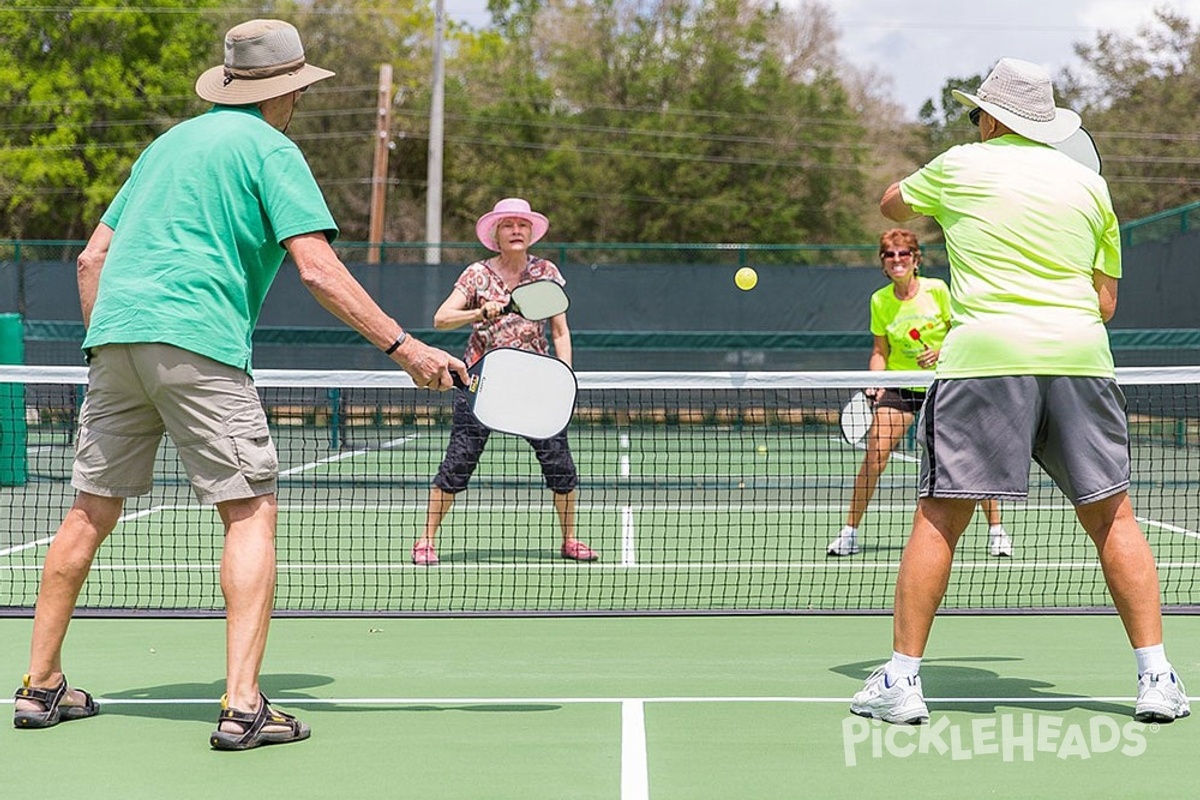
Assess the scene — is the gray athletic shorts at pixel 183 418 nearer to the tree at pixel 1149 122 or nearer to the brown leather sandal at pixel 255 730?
the brown leather sandal at pixel 255 730

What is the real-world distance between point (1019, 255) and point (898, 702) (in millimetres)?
1215

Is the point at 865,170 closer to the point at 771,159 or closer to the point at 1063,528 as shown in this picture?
the point at 771,159

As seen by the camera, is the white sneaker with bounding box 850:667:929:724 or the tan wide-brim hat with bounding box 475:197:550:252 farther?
the tan wide-brim hat with bounding box 475:197:550:252

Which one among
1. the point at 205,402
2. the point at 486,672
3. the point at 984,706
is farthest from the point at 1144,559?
the point at 205,402

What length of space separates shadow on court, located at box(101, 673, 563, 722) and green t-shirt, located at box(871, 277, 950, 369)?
3.81m

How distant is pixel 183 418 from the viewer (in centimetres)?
396

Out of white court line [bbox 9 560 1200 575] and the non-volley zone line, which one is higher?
the non-volley zone line

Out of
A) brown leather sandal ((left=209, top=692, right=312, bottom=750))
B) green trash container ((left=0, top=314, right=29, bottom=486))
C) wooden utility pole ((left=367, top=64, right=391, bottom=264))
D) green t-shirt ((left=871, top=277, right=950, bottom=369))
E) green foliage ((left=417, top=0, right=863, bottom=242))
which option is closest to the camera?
brown leather sandal ((left=209, top=692, right=312, bottom=750))

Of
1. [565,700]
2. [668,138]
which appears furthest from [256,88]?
[668,138]

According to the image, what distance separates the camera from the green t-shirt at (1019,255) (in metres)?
4.11

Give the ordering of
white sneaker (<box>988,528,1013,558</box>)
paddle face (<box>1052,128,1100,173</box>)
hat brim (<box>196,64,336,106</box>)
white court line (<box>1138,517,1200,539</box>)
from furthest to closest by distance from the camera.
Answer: white court line (<box>1138,517,1200,539</box>) < white sneaker (<box>988,528,1013,558</box>) < paddle face (<box>1052,128,1100,173</box>) < hat brim (<box>196,64,336,106</box>)

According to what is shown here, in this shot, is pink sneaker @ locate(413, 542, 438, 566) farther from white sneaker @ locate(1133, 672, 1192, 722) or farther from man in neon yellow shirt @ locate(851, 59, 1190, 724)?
white sneaker @ locate(1133, 672, 1192, 722)

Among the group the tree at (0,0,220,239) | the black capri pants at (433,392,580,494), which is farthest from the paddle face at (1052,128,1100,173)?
the tree at (0,0,220,239)

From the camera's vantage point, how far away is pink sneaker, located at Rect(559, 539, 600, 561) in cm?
742
